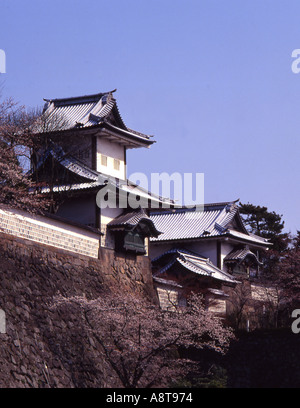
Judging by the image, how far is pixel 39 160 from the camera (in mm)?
33406

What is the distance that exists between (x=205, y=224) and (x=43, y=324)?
74.9ft

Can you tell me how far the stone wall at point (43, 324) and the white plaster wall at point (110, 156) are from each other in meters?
8.03

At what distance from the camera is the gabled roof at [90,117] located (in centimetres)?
3381

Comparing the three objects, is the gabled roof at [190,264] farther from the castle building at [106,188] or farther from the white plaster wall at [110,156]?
the white plaster wall at [110,156]

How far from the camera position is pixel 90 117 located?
112 ft

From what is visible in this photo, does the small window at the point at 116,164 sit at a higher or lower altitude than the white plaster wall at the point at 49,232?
higher

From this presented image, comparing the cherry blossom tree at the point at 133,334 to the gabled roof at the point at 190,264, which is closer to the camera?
the cherry blossom tree at the point at 133,334

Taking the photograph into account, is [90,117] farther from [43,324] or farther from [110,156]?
[43,324]

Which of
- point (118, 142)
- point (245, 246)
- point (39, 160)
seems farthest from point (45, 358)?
point (245, 246)

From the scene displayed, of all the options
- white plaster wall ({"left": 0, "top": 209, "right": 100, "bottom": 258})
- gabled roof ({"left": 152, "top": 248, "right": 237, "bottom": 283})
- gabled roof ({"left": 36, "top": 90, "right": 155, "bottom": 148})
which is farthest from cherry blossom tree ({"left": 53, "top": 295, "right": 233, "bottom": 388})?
gabled roof ({"left": 152, "top": 248, "right": 237, "bottom": 283})

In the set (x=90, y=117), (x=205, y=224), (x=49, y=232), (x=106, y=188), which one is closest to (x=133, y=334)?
(x=49, y=232)

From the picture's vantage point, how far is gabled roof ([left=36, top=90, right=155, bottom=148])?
33.8 meters

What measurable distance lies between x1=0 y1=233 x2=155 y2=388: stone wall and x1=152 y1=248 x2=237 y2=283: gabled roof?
10.7 meters

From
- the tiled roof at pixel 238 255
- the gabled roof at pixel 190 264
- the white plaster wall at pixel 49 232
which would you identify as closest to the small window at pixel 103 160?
the gabled roof at pixel 190 264
